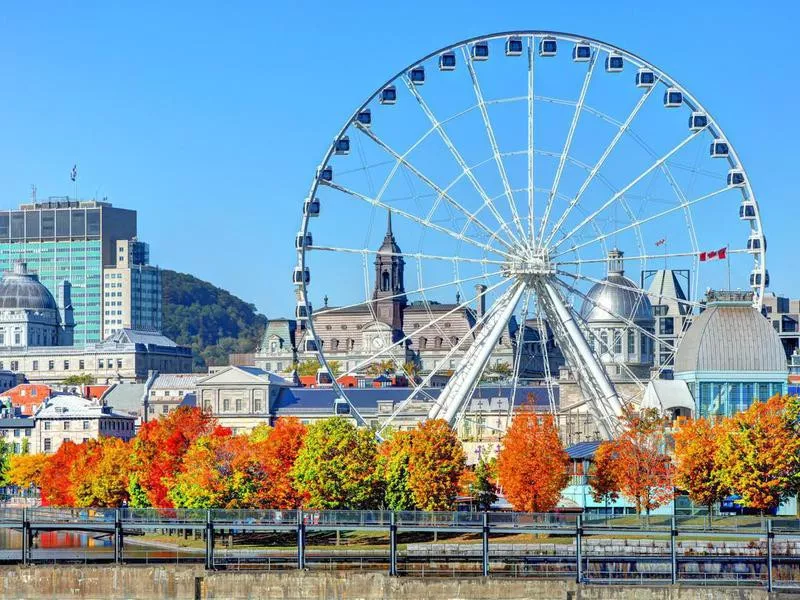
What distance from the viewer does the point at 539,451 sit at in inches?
5428

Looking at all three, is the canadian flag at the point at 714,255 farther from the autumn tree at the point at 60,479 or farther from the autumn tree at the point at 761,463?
the autumn tree at the point at 60,479

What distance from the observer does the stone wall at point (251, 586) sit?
9862 cm

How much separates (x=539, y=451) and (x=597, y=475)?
3.51m

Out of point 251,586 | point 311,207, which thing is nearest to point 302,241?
point 311,207

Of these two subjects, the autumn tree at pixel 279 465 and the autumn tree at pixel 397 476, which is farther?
the autumn tree at pixel 279 465

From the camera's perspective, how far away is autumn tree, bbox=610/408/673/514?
133250 mm

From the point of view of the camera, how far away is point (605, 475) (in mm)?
136500

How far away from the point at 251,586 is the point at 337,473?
125ft

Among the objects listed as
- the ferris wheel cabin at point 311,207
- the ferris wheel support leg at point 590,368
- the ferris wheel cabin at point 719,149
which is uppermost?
the ferris wheel cabin at point 719,149

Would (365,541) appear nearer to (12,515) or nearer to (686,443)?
(686,443)

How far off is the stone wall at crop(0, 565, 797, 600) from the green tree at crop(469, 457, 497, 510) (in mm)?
44710

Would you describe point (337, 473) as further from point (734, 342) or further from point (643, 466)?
point (734, 342)

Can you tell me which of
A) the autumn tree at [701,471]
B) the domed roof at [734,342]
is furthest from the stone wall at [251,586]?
the domed roof at [734,342]

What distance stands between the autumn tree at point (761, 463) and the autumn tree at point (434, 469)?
17.6m
